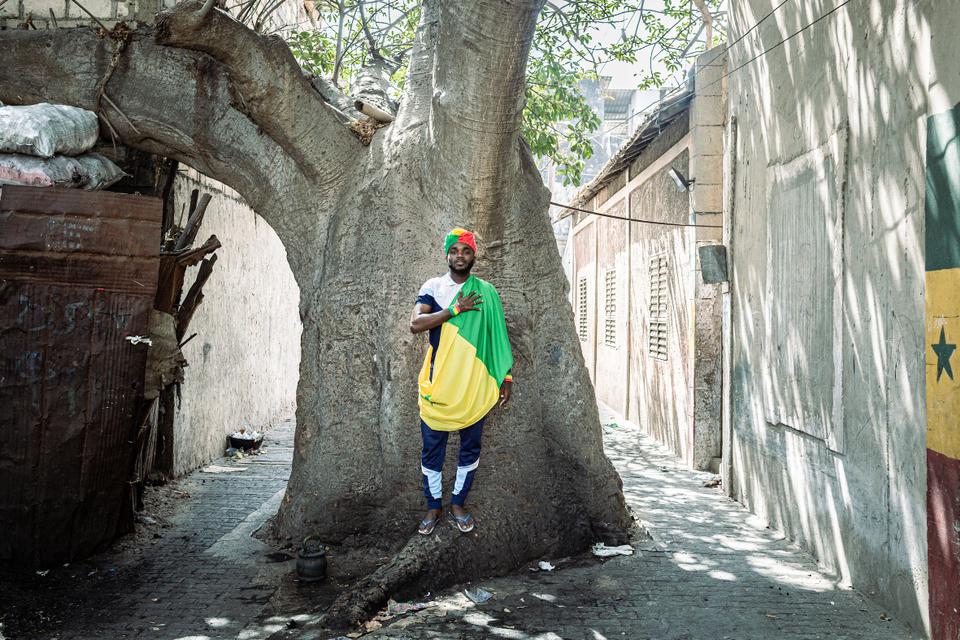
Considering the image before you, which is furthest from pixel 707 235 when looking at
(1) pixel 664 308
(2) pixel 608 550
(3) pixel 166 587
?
(3) pixel 166 587

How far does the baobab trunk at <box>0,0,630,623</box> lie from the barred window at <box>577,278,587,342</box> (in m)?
13.2

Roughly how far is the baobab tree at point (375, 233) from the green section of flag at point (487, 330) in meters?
0.58

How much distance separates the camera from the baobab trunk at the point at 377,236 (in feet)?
18.0

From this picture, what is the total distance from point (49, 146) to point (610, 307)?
1174 cm

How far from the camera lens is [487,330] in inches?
204

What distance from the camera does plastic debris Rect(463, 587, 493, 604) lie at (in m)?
4.75

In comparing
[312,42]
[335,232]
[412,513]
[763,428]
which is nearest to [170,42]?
[335,232]

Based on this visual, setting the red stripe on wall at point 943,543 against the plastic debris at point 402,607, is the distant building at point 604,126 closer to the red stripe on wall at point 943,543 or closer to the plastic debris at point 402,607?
the plastic debris at point 402,607

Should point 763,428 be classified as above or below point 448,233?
below

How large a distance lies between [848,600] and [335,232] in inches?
164

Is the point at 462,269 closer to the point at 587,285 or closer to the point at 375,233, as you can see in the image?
the point at 375,233

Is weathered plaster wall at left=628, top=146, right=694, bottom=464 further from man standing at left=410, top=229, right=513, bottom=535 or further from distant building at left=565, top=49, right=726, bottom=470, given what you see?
man standing at left=410, top=229, right=513, bottom=535

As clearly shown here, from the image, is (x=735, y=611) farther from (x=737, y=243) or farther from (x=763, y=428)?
(x=737, y=243)

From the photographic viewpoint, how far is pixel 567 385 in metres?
6.01
